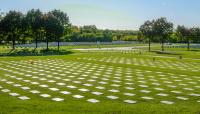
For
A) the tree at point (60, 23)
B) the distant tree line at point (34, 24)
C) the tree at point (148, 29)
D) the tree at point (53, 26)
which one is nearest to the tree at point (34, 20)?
the distant tree line at point (34, 24)

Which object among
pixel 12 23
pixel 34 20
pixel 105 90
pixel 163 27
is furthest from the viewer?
pixel 163 27

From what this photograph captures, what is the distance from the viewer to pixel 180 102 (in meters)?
15.2

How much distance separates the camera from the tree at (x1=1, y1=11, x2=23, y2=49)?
72.1 meters

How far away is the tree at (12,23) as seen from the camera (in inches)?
2837

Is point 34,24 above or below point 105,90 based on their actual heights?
Answer: above

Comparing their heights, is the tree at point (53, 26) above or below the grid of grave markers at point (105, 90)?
above

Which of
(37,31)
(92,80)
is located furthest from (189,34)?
(92,80)

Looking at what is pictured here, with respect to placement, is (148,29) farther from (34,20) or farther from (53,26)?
(34,20)

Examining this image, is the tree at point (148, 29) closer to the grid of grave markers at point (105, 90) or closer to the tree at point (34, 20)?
the tree at point (34, 20)

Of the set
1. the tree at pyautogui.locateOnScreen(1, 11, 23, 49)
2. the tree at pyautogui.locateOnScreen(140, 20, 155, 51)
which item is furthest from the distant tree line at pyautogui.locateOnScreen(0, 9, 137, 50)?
the tree at pyautogui.locateOnScreen(140, 20, 155, 51)

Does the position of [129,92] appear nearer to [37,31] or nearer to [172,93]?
[172,93]

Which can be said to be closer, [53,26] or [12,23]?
[53,26]

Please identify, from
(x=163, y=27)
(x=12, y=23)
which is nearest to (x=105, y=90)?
(x=12, y=23)

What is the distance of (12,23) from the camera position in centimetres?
7300
